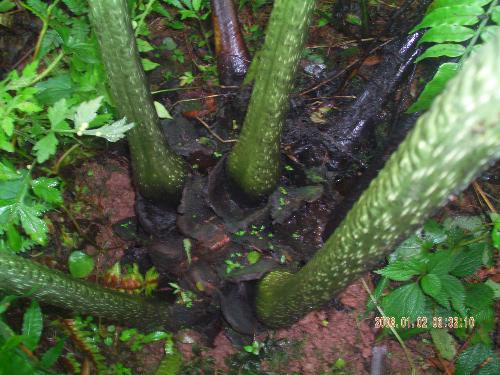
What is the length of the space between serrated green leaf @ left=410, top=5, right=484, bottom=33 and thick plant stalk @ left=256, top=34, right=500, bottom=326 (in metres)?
0.77

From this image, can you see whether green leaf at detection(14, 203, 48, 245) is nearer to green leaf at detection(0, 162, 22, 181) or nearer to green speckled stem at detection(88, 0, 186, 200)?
green leaf at detection(0, 162, 22, 181)

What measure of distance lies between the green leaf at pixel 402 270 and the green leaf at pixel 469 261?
223 millimetres

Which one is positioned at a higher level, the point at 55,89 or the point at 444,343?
the point at 55,89

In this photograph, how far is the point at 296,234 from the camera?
231 centimetres

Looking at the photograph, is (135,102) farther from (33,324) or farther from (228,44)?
(228,44)

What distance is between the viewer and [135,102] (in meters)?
1.64

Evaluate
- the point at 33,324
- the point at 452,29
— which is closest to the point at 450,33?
the point at 452,29

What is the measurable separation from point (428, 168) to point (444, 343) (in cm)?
193

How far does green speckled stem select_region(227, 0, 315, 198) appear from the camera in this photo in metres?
1.36

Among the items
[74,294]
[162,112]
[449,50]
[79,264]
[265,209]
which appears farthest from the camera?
[162,112]

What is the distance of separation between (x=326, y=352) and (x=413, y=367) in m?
0.48

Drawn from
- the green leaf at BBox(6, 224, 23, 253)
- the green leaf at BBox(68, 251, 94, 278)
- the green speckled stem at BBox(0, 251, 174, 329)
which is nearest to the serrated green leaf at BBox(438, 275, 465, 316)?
the green speckled stem at BBox(0, 251, 174, 329)

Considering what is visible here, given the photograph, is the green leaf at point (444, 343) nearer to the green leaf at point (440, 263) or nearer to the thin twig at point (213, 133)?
the green leaf at point (440, 263)

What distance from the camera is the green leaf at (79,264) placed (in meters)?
2.34
